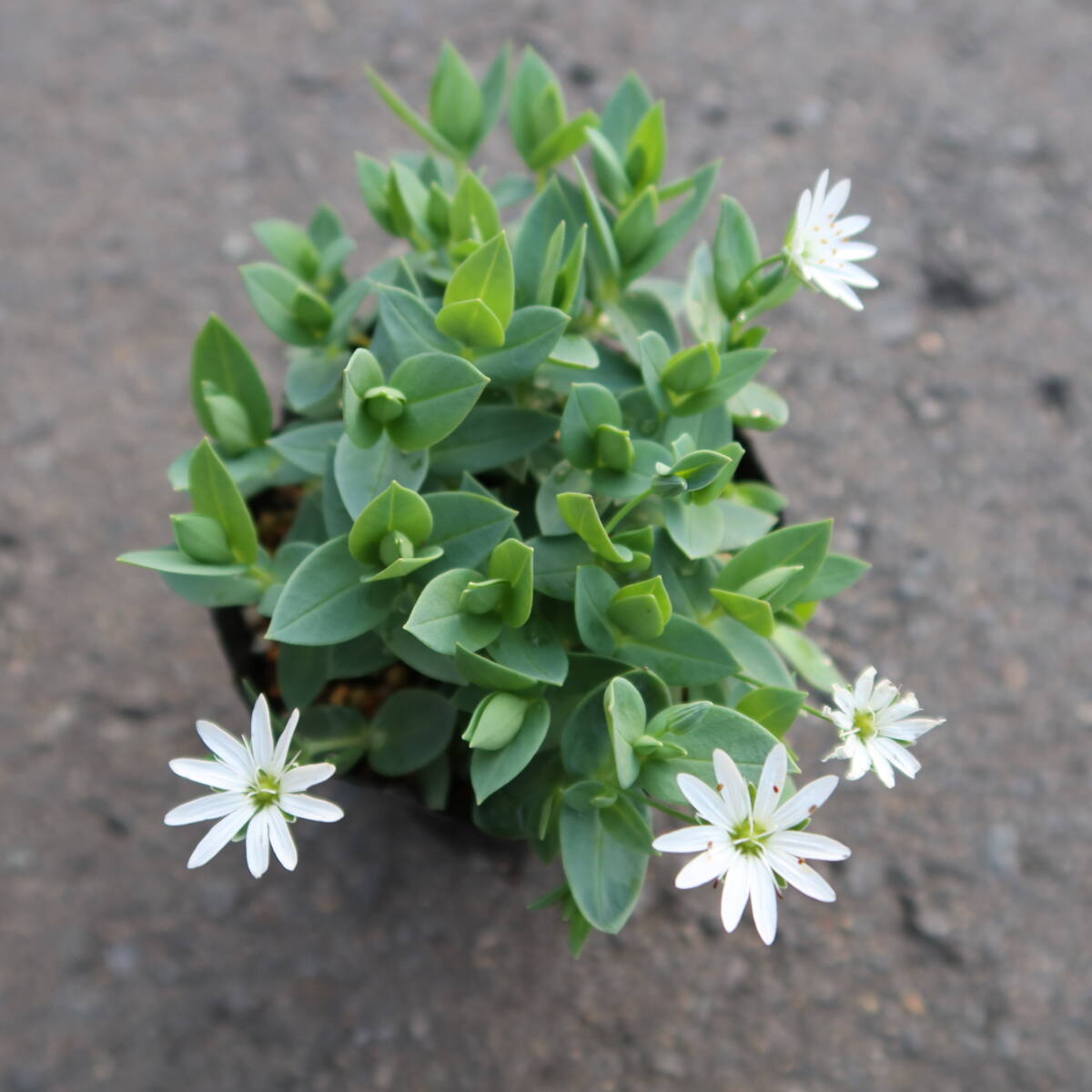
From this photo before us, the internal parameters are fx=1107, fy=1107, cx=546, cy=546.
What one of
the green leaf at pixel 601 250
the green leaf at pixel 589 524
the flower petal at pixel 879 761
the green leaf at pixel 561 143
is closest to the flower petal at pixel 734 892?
the flower petal at pixel 879 761

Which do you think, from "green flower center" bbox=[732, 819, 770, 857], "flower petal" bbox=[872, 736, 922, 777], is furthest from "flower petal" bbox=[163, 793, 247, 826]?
"flower petal" bbox=[872, 736, 922, 777]

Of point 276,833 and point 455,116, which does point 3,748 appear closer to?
point 276,833

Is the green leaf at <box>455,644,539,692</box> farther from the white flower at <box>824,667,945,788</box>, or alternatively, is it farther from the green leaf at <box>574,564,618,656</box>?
the white flower at <box>824,667,945,788</box>

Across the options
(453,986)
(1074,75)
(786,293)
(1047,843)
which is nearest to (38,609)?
(453,986)

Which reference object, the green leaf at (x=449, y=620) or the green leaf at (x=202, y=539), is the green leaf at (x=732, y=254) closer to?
the green leaf at (x=449, y=620)

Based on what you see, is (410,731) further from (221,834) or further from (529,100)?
(529,100)
